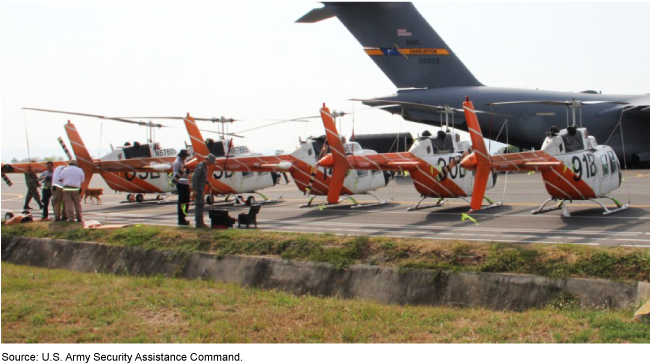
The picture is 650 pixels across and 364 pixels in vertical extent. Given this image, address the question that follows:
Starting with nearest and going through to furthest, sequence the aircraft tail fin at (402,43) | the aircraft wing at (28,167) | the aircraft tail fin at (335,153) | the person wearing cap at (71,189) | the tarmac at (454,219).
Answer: the tarmac at (454,219) < the person wearing cap at (71,189) < the aircraft tail fin at (335,153) < the aircraft wing at (28,167) < the aircraft tail fin at (402,43)

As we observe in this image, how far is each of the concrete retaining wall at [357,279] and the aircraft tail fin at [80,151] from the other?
9721mm

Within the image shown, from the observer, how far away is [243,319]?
27.7 feet

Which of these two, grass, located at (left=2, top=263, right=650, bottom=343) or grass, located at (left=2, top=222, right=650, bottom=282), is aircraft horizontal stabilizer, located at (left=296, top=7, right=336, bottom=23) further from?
grass, located at (left=2, top=263, right=650, bottom=343)

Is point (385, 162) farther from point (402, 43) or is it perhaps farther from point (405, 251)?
point (402, 43)

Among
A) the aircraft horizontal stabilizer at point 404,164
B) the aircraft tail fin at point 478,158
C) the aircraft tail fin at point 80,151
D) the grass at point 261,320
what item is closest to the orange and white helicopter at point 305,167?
the aircraft horizontal stabilizer at point 404,164

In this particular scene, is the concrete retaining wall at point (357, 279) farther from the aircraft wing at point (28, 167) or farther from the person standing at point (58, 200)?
the aircraft wing at point (28, 167)

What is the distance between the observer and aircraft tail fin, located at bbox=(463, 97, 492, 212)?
49.0 feet

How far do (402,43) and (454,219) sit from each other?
21929 mm

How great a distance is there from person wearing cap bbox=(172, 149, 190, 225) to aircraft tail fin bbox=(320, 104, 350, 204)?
4192 millimetres

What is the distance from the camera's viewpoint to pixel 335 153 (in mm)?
19109

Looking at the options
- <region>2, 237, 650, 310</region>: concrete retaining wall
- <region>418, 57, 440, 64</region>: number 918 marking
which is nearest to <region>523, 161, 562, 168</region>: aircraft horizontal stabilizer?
<region>2, 237, 650, 310</region>: concrete retaining wall

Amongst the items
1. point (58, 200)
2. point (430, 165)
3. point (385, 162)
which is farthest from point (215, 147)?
point (430, 165)

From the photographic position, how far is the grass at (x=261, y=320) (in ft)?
24.7

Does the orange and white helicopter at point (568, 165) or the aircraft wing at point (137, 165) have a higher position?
the aircraft wing at point (137, 165)
